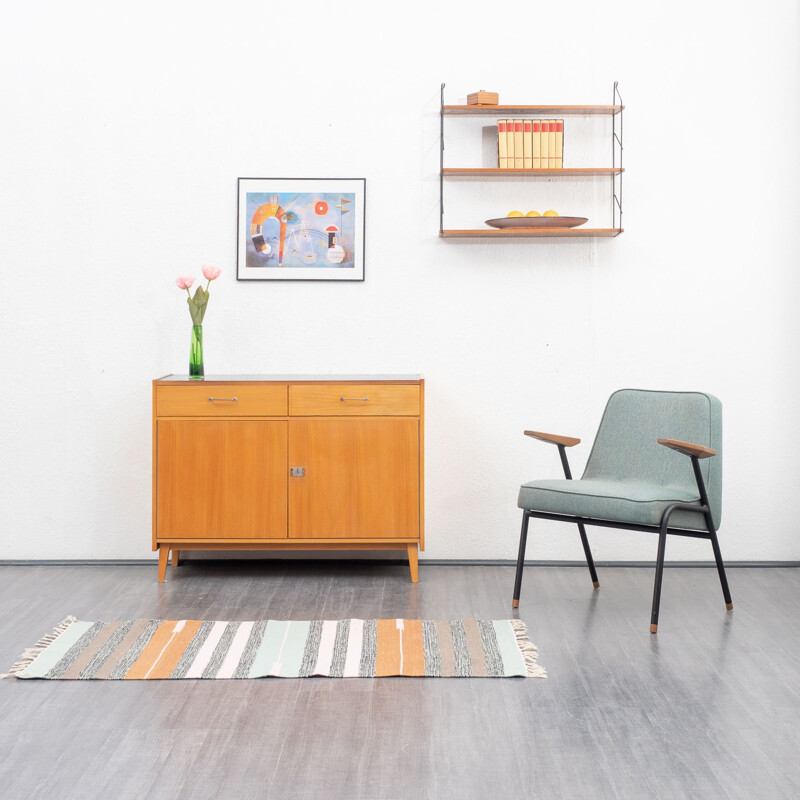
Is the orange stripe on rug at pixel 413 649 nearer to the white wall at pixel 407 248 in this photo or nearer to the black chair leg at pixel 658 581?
the black chair leg at pixel 658 581

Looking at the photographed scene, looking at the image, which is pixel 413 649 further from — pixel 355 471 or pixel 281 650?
pixel 355 471

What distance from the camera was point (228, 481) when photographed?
12.4 feet

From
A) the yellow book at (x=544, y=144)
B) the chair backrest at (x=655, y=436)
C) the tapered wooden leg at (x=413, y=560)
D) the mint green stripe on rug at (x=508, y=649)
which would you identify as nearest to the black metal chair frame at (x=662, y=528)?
the chair backrest at (x=655, y=436)

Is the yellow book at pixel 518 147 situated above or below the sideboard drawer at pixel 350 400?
above

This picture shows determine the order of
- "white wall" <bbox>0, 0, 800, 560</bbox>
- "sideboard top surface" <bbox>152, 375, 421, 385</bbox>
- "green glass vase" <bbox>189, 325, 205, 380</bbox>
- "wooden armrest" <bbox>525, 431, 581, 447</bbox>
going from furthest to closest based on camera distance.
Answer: "white wall" <bbox>0, 0, 800, 560</bbox>
"green glass vase" <bbox>189, 325, 205, 380</bbox>
"sideboard top surface" <bbox>152, 375, 421, 385</bbox>
"wooden armrest" <bbox>525, 431, 581, 447</bbox>

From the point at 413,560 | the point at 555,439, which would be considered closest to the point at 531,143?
the point at 555,439

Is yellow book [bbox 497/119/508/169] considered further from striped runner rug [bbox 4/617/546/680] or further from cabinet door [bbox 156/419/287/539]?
striped runner rug [bbox 4/617/546/680]

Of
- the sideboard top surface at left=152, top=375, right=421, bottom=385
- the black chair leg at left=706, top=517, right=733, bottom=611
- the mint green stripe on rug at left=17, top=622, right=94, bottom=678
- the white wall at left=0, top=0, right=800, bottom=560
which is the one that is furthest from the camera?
the white wall at left=0, top=0, right=800, bottom=560

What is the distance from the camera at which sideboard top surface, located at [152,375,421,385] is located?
378 centimetres

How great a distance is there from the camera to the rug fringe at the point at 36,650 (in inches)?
106

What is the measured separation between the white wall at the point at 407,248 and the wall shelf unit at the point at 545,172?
58 mm

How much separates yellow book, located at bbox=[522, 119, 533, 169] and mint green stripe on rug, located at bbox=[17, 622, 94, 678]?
2598 mm

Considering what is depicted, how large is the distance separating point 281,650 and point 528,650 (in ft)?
2.59

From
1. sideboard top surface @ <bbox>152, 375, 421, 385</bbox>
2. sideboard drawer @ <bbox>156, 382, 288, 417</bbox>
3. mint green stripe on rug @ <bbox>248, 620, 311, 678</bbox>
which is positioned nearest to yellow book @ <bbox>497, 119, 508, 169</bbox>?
sideboard top surface @ <bbox>152, 375, 421, 385</bbox>
